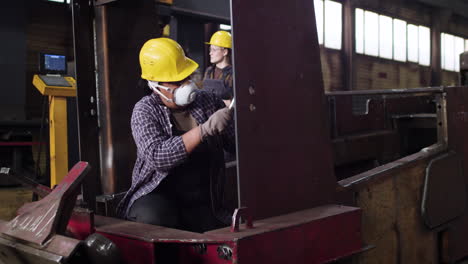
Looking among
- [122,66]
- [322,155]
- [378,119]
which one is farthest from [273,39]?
[378,119]

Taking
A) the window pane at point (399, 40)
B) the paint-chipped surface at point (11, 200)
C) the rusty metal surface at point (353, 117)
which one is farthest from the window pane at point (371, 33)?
the paint-chipped surface at point (11, 200)

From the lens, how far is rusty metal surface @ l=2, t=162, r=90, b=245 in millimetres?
1698

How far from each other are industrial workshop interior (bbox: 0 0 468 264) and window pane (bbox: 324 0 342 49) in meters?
8.43

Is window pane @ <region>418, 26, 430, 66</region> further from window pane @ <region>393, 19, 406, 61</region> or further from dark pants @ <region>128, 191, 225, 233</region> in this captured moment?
dark pants @ <region>128, 191, 225, 233</region>

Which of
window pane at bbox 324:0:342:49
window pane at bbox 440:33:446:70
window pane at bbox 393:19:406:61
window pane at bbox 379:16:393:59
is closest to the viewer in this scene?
window pane at bbox 324:0:342:49

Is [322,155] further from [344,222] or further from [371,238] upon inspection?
[371,238]

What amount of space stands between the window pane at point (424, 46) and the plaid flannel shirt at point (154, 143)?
52.1 ft

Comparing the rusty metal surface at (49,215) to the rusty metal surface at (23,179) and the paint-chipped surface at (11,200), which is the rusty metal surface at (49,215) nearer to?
the rusty metal surface at (23,179)

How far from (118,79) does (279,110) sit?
1181mm


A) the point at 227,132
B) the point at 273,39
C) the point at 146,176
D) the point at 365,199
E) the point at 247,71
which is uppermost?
the point at 273,39

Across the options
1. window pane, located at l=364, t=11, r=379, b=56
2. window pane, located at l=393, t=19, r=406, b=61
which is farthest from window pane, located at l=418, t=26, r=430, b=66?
window pane, located at l=364, t=11, r=379, b=56

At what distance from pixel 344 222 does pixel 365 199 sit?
57 cm

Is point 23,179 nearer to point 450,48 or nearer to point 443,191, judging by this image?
point 443,191

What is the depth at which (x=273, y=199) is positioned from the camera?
1896mm
